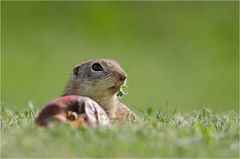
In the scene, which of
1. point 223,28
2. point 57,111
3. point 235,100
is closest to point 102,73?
point 57,111

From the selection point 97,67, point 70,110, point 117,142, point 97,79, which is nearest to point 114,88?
point 97,79

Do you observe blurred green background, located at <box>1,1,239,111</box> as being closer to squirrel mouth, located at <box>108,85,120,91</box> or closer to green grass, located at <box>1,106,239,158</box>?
squirrel mouth, located at <box>108,85,120,91</box>

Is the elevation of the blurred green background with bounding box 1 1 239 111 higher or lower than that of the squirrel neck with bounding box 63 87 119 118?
higher

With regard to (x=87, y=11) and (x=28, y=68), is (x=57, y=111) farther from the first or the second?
(x=87, y=11)

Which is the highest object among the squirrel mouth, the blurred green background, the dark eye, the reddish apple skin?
the blurred green background

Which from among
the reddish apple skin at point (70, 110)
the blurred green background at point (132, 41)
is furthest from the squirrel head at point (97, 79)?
the blurred green background at point (132, 41)

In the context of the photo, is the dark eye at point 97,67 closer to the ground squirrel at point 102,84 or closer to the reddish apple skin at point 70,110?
the ground squirrel at point 102,84

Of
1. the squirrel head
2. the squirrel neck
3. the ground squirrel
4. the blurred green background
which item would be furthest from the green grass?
the blurred green background
